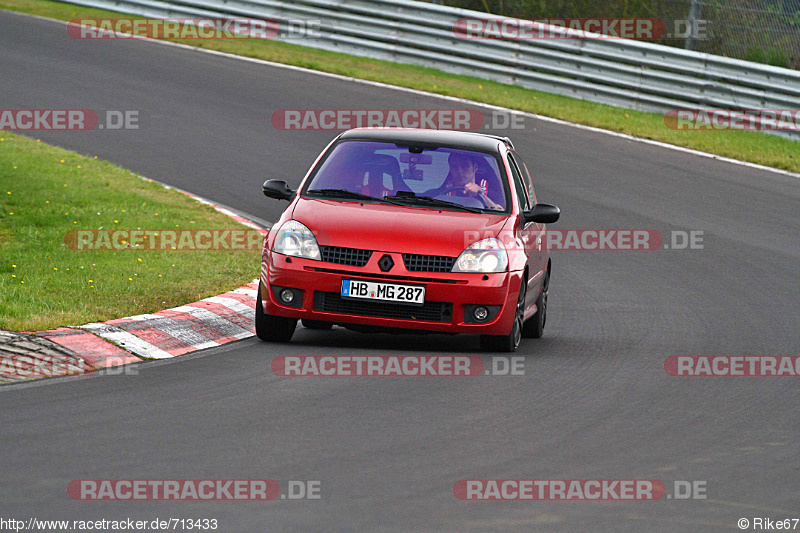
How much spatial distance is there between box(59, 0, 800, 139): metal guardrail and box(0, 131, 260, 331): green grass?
31.3 feet

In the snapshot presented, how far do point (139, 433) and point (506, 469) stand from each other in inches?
72.3

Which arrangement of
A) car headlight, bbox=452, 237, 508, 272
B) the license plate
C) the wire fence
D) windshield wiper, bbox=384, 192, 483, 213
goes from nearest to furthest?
1. the license plate
2. car headlight, bbox=452, 237, 508, 272
3. windshield wiper, bbox=384, 192, 483, 213
4. the wire fence

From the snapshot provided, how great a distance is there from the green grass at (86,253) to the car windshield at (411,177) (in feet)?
4.84

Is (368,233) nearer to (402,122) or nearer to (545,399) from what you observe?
(545,399)

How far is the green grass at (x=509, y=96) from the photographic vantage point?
19.8 m

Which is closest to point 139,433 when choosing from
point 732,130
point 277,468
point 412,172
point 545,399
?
point 277,468

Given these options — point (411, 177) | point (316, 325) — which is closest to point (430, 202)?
point (411, 177)

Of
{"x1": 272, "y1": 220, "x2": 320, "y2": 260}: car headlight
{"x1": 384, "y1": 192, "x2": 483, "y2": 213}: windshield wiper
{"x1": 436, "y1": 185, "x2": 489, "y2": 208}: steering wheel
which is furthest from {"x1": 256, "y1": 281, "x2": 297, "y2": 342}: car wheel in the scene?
{"x1": 436, "y1": 185, "x2": 489, "y2": 208}: steering wheel

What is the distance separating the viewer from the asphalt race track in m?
5.45

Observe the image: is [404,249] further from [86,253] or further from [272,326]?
[86,253]

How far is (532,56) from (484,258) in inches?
582

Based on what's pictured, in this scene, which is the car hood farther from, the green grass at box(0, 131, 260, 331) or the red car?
the green grass at box(0, 131, 260, 331)

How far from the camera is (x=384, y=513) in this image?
5316 mm

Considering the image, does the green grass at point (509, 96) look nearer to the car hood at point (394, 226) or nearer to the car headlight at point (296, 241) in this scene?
the car hood at point (394, 226)
